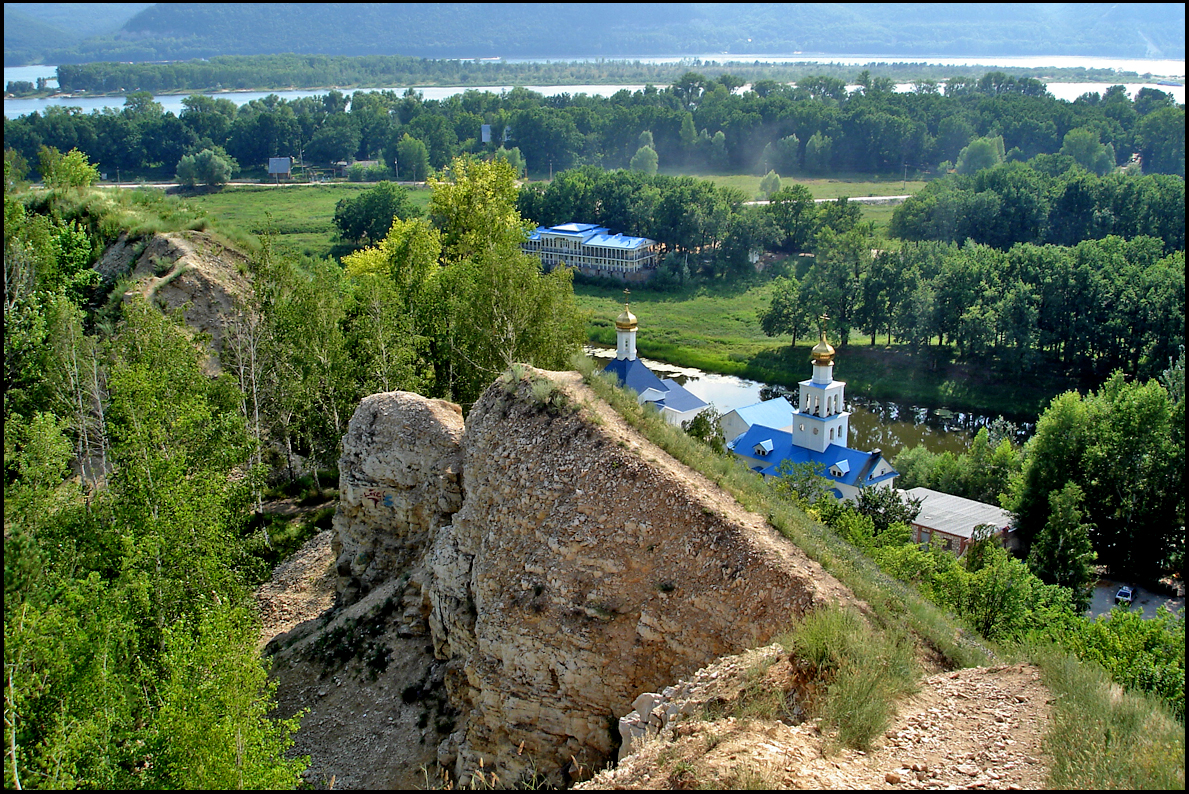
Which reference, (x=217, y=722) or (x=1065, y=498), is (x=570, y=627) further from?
(x=1065, y=498)

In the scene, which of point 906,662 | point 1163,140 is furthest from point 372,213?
point 1163,140

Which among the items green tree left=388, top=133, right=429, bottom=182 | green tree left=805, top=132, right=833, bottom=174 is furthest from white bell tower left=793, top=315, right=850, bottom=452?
green tree left=805, top=132, right=833, bottom=174

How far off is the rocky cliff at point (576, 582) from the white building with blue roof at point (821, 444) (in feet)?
73.0

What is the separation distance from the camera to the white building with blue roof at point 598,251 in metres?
82.4

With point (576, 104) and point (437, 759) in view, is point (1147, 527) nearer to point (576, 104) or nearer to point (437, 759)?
point (437, 759)

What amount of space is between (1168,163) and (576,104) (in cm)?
8209

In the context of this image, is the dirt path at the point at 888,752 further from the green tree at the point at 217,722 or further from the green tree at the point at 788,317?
the green tree at the point at 788,317

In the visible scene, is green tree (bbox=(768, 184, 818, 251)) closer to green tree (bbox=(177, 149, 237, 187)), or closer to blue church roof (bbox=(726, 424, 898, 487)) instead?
blue church roof (bbox=(726, 424, 898, 487))

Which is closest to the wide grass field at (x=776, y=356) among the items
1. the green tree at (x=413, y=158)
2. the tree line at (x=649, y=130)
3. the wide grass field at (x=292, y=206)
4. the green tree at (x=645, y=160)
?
the wide grass field at (x=292, y=206)

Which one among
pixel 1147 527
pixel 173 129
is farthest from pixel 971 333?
pixel 173 129

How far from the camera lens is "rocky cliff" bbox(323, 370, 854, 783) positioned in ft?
45.5

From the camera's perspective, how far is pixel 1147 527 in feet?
112

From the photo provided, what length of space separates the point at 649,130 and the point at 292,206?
57.1 m

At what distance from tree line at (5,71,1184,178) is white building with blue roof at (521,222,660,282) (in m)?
32.3
